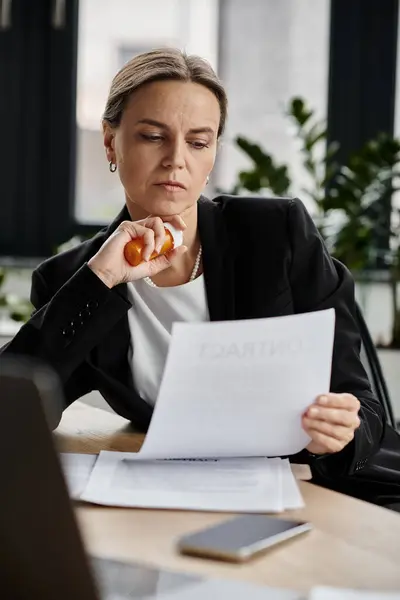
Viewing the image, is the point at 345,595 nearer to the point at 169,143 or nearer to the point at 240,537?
the point at 240,537

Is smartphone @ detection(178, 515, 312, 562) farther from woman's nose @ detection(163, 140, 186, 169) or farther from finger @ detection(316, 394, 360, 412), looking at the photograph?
woman's nose @ detection(163, 140, 186, 169)

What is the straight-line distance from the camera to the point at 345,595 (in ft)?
2.81

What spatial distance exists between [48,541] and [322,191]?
120 inches

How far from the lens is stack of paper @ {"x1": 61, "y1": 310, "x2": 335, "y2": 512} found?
3.88ft

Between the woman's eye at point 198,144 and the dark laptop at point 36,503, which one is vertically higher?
the woman's eye at point 198,144

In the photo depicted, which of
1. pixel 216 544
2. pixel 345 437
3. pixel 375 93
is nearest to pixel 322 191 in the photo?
A: pixel 375 93

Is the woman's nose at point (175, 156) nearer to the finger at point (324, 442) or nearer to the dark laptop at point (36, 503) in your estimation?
the finger at point (324, 442)

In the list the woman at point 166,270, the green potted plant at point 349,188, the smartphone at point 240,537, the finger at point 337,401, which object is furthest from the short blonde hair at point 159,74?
the green potted plant at point 349,188

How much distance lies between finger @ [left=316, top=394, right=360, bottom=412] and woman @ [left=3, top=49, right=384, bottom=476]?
0.87 feet

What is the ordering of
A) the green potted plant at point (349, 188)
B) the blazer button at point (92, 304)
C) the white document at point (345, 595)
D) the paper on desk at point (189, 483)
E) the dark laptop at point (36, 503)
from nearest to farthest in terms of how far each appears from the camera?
the dark laptop at point (36, 503) < the white document at point (345, 595) < the paper on desk at point (189, 483) < the blazer button at point (92, 304) < the green potted plant at point (349, 188)

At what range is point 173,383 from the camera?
48.2 inches

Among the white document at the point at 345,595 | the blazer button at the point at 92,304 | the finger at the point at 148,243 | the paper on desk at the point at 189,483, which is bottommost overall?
the paper on desk at the point at 189,483

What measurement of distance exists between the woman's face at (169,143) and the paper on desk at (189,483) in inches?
20.5

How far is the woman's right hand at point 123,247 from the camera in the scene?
5.48 ft
